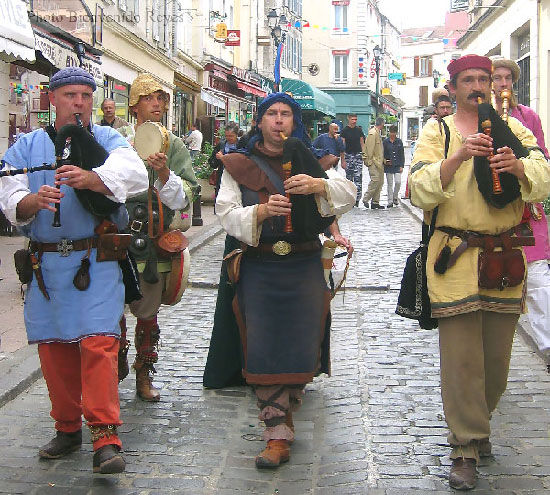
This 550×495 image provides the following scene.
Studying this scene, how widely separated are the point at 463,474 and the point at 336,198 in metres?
1.47

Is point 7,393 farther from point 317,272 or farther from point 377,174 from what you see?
point 377,174

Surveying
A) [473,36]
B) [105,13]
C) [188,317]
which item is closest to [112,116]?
[188,317]

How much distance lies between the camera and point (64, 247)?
451 centimetres

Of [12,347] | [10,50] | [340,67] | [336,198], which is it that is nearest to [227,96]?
[10,50]

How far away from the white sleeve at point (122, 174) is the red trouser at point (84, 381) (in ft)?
2.37

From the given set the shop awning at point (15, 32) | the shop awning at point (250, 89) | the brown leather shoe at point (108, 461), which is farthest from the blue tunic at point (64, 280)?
the shop awning at point (250, 89)

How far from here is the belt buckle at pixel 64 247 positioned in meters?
4.51

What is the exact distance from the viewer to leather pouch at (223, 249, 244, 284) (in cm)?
485

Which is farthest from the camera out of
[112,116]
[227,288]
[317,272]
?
[112,116]

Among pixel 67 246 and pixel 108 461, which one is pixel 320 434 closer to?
pixel 108 461

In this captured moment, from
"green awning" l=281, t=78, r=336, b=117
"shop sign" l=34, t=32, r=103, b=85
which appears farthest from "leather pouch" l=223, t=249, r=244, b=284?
"green awning" l=281, t=78, r=336, b=117

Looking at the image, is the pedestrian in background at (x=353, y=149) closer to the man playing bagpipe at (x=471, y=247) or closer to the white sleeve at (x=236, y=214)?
the white sleeve at (x=236, y=214)

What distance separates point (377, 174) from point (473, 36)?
10.7 m

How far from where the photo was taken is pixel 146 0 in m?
25.6
